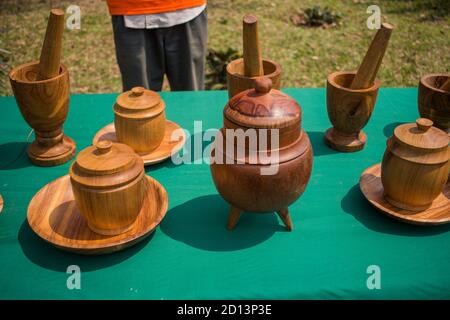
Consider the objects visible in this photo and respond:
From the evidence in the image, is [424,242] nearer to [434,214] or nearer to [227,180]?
[434,214]

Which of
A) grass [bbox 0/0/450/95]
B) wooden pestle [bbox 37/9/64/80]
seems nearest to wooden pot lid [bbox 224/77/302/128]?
wooden pestle [bbox 37/9/64/80]

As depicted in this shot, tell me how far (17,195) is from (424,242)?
1.10m

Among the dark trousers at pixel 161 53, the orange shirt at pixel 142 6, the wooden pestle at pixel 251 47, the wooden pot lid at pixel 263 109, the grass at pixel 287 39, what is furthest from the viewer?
the grass at pixel 287 39

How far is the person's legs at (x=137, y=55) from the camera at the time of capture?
1893mm

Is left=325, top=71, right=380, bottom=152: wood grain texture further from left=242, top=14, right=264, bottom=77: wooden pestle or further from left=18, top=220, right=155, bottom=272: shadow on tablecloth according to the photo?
left=18, top=220, right=155, bottom=272: shadow on tablecloth

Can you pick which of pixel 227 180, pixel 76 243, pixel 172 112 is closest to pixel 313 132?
pixel 172 112

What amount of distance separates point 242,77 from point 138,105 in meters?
0.31

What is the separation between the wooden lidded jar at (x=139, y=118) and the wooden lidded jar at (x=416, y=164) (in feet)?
2.11

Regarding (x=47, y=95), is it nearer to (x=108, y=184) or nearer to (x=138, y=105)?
(x=138, y=105)

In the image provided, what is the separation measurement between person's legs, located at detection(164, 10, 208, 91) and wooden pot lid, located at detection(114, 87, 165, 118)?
0.73 m

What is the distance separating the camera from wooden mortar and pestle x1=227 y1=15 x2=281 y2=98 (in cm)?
117

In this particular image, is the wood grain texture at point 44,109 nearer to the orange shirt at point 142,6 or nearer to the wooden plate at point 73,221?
the wooden plate at point 73,221

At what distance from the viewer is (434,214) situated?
3.72ft

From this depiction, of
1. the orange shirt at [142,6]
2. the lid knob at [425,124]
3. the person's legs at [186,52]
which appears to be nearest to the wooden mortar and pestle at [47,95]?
the orange shirt at [142,6]
